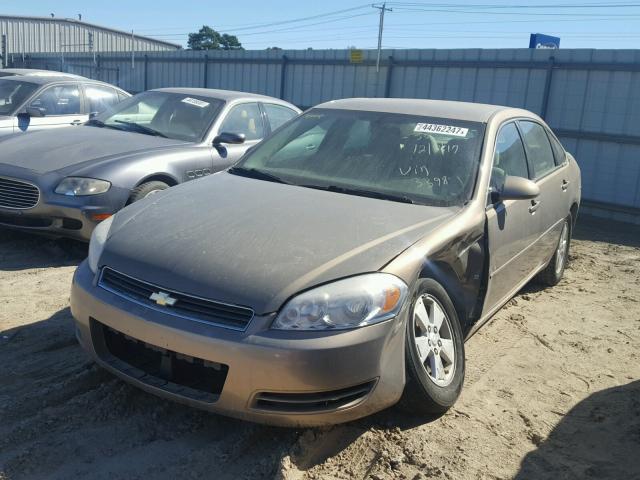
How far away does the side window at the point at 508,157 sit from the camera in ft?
13.5

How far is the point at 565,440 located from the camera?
Answer: 3.18m

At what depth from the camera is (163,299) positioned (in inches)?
109

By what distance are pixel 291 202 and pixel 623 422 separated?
2114 mm

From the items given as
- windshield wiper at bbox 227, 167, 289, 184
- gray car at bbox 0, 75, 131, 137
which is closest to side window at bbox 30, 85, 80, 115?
gray car at bbox 0, 75, 131, 137

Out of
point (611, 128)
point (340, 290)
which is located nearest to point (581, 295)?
point (340, 290)

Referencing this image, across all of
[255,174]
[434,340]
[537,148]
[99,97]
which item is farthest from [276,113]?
[434,340]

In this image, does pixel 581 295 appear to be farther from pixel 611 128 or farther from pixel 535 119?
pixel 611 128

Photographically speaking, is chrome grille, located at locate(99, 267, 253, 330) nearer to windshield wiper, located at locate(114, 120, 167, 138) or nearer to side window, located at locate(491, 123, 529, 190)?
side window, located at locate(491, 123, 529, 190)

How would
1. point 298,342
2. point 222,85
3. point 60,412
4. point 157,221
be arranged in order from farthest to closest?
1. point 222,85
2. point 157,221
3. point 60,412
4. point 298,342

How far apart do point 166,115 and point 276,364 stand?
4.90m

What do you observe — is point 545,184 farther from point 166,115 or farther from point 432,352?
point 166,115

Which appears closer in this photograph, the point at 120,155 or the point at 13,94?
the point at 120,155

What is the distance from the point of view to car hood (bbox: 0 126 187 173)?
5691mm

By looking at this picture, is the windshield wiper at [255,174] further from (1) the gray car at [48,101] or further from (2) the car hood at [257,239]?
(1) the gray car at [48,101]
